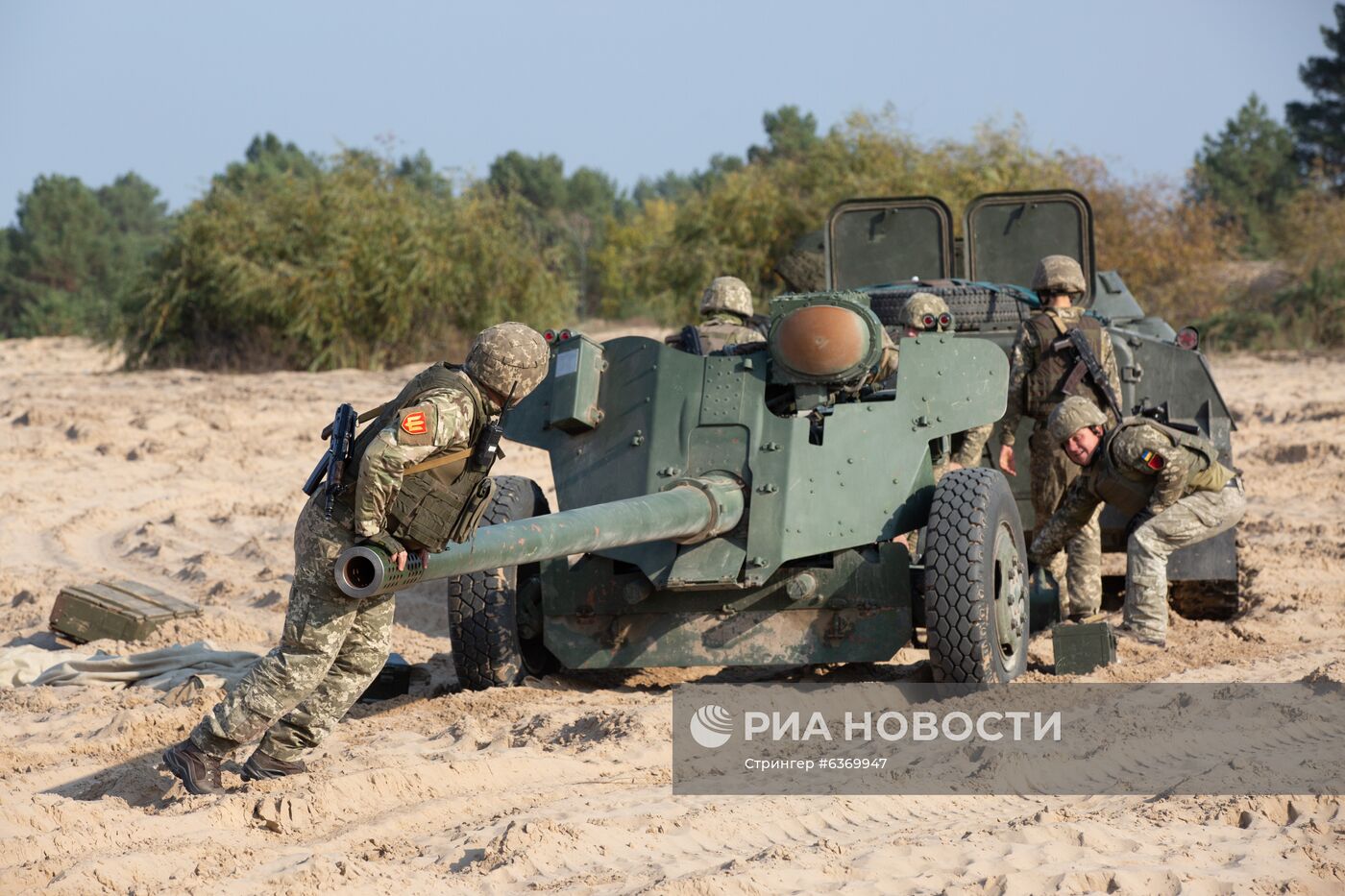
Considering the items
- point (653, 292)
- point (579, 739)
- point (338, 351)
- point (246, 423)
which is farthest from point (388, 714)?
point (653, 292)

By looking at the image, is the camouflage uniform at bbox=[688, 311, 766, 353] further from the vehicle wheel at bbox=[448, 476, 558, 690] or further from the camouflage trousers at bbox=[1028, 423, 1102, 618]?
the camouflage trousers at bbox=[1028, 423, 1102, 618]

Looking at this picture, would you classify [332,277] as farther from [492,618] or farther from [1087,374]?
[492,618]

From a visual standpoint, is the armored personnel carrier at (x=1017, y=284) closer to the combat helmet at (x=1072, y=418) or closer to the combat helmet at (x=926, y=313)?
the combat helmet at (x=926, y=313)

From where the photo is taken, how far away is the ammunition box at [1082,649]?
641 cm

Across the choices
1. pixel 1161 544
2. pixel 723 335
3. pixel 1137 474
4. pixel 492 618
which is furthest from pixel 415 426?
pixel 1161 544

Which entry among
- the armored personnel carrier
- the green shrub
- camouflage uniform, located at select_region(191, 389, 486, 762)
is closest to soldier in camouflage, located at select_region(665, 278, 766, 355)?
the armored personnel carrier

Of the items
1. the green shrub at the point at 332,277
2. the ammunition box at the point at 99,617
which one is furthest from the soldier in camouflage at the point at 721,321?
the green shrub at the point at 332,277

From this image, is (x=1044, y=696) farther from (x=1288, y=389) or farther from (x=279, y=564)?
(x=1288, y=389)

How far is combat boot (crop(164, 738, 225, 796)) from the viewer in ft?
16.6

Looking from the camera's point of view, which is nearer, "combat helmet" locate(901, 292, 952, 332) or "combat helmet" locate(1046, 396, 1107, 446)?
"combat helmet" locate(1046, 396, 1107, 446)

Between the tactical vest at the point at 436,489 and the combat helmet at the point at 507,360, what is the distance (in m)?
0.06

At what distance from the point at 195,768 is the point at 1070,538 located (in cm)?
400

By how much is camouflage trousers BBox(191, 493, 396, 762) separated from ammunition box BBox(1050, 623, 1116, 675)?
267cm

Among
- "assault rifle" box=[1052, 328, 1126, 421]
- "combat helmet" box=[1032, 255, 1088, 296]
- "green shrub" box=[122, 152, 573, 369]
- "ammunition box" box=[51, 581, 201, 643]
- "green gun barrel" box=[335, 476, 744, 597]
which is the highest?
"green shrub" box=[122, 152, 573, 369]
